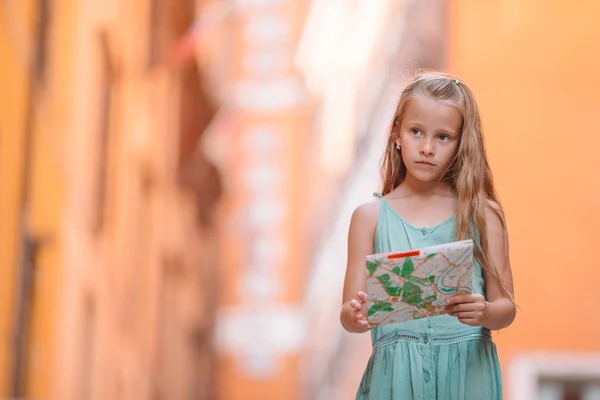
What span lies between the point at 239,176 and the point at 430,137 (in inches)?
149

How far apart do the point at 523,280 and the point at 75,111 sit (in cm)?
237

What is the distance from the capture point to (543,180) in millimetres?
4520

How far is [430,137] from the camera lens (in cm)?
154

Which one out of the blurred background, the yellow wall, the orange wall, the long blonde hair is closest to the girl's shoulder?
the long blonde hair

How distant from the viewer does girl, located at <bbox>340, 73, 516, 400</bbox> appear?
150cm

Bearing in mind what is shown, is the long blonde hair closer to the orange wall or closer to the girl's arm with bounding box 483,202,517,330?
the girl's arm with bounding box 483,202,517,330

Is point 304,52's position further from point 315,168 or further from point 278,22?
point 315,168

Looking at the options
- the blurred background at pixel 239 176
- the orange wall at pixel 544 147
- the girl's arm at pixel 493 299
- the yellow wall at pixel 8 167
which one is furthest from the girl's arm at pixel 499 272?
the yellow wall at pixel 8 167

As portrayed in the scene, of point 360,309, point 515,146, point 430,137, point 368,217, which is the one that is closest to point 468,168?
point 430,137

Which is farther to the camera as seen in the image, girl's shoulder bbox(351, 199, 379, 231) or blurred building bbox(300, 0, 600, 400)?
blurred building bbox(300, 0, 600, 400)

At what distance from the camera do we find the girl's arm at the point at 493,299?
57.3 inches

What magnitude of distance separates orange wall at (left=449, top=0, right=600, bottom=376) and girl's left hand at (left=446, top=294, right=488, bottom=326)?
2.92m

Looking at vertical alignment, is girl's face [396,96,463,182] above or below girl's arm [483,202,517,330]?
above

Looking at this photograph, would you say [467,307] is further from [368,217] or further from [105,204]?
[105,204]
